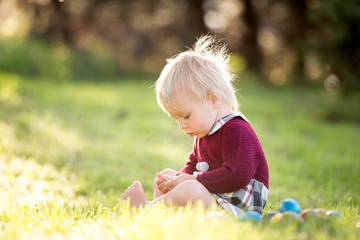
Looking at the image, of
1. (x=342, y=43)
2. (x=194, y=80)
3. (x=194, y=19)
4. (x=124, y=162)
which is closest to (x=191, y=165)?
(x=194, y=80)

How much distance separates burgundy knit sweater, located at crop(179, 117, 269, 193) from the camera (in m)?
2.40

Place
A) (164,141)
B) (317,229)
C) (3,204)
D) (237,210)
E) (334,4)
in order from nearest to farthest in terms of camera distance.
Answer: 1. (317,229)
2. (237,210)
3. (3,204)
4. (164,141)
5. (334,4)

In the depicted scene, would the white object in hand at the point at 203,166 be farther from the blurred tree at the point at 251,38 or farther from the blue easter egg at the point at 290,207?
the blurred tree at the point at 251,38

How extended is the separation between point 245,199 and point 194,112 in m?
0.61

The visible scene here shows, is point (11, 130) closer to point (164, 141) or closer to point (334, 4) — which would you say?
point (164, 141)

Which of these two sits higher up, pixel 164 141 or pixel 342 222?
pixel 342 222

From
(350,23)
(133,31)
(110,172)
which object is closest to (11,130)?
(110,172)

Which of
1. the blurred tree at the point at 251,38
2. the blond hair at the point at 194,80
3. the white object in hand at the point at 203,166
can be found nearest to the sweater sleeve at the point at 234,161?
the white object in hand at the point at 203,166

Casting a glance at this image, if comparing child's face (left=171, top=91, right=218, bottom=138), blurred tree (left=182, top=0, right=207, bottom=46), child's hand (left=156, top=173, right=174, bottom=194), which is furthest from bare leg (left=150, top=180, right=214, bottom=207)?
blurred tree (left=182, top=0, right=207, bottom=46)

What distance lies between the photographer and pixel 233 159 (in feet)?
7.95

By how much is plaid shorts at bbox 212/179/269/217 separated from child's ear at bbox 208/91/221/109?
1.70ft

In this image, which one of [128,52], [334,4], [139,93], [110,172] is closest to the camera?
[110,172]

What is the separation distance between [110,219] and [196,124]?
2.48 feet

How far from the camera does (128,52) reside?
1722 cm
